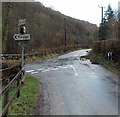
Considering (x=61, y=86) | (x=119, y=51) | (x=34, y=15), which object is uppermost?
(x=34, y=15)

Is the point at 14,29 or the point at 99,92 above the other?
the point at 14,29

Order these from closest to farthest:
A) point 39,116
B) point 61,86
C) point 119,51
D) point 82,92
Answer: point 39,116, point 82,92, point 61,86, point 119,51

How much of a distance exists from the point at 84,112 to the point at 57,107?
123cm

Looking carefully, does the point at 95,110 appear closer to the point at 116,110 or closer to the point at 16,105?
the point at 116,110

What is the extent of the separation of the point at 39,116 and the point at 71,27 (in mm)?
121787

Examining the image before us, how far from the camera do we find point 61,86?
14.6 m

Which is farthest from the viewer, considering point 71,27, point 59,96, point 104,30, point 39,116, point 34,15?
point 71,27

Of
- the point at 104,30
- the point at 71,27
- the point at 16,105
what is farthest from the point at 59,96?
the point at 71,27

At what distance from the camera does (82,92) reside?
12609 millimetres

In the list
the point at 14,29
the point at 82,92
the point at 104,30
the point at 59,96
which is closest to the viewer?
the point at 59,96

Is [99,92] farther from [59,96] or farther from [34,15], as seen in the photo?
[34,15]

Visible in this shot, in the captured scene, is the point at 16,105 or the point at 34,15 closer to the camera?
the point at 16,105

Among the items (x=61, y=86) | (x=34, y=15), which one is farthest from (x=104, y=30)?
(x=61, y=86)

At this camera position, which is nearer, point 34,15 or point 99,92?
point 99,92
